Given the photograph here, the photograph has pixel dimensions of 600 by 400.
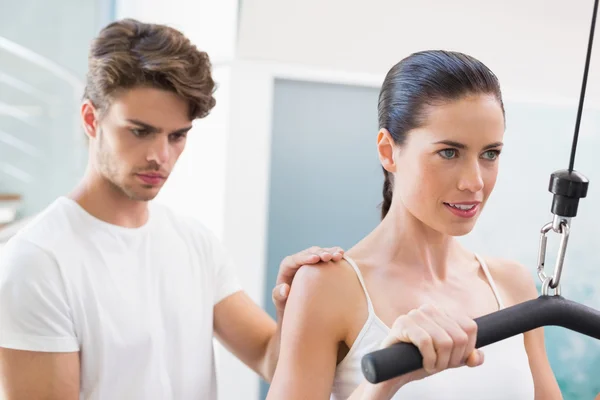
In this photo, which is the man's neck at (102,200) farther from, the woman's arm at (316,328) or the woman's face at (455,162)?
the woman's face at (455,162)

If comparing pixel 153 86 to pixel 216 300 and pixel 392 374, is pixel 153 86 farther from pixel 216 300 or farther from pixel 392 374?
pixel 392 374

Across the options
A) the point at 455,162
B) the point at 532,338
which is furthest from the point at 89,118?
the point at 532,338

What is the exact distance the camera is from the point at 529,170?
185 cm

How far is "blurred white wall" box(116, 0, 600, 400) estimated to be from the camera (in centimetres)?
193

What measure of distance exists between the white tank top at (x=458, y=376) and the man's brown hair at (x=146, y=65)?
56 centimetres

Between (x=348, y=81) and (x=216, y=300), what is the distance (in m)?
0.73

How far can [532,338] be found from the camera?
1.30 m

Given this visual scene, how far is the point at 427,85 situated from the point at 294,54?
2.97 feet

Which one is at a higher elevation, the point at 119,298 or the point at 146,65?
the point at 146,65

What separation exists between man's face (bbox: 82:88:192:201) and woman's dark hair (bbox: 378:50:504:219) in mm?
503

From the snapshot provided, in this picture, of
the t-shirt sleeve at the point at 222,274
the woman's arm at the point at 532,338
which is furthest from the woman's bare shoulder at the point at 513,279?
the t-shirt sleeve at the point at 222,274

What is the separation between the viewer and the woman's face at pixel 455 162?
1.10m

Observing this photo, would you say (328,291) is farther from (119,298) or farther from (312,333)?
(119,298)

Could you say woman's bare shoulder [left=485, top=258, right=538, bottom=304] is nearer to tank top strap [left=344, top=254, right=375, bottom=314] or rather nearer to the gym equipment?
tank top strap [left=344, top=254, right=375, bottom=314]
